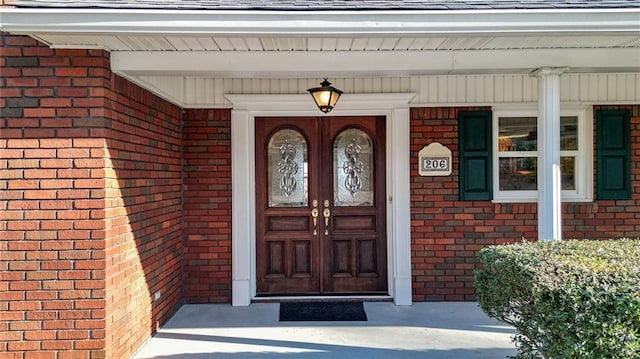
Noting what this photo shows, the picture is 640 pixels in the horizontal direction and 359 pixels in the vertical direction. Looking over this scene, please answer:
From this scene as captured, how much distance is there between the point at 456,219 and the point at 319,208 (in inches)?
62.1

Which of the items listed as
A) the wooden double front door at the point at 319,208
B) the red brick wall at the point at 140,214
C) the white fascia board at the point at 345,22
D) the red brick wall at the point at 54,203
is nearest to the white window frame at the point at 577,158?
the wooden double front door at the point at 319,208

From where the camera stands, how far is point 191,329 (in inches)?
→ 180

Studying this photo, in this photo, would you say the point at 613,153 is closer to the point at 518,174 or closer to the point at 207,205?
the point at 518,174

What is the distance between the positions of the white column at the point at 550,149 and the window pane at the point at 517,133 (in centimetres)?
159

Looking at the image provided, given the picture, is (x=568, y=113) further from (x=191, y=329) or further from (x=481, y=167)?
(x=191, y=329)

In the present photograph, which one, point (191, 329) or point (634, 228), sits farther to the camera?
point (634, 228)

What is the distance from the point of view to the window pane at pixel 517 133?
5.37 meters

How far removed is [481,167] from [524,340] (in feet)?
8.55

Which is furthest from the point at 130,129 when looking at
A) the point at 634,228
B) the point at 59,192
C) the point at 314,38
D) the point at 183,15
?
the point at 634,228

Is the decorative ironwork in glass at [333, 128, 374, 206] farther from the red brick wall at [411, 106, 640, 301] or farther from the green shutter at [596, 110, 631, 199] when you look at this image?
the green shutter at [596, 110, 631, 199]

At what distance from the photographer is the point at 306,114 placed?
5.35 m

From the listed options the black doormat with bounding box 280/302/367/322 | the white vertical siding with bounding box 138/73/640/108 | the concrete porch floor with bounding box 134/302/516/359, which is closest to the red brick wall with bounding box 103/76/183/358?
the concrete porch floor with bounding box 134/302/516/359

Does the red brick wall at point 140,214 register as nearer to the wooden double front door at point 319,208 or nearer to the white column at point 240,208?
the white column at point 240,208

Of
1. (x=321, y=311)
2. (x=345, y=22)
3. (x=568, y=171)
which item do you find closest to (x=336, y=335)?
(x=321, y=311)
